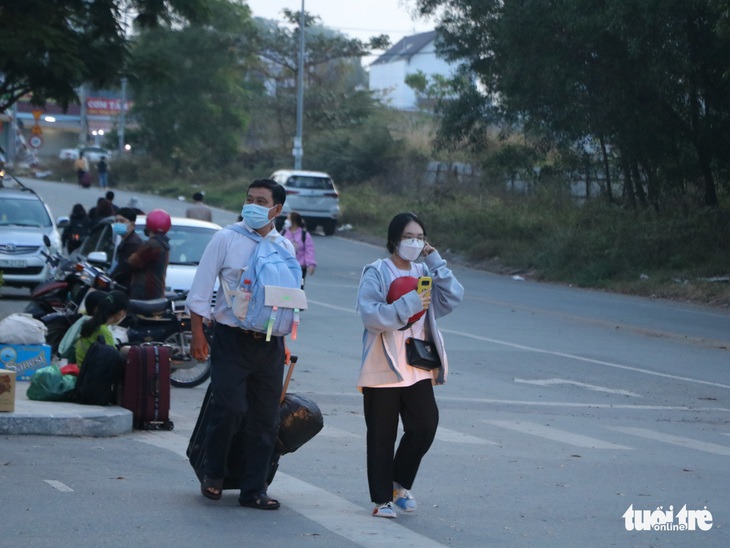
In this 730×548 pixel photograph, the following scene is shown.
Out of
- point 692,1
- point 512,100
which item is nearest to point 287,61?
point 512,100

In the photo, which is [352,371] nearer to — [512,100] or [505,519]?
[505,519]

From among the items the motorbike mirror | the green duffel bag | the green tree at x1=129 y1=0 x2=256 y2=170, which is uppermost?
the green tree at x1=129 y1=0 x2=256 y2=170

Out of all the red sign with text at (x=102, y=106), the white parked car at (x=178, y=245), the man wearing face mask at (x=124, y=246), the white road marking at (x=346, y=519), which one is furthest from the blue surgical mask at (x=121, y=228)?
the red sign with text at (x=102, y=106)

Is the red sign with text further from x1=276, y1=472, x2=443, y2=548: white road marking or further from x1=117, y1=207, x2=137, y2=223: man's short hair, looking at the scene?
x1=276, y1=472, x2=443, y2=548: white road marking

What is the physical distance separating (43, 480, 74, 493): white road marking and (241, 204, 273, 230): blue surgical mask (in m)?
1.92

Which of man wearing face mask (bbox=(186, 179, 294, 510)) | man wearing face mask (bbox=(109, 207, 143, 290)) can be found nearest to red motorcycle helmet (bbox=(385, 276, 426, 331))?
man wearing face mask (bbox=(186, 179, 294, 510))

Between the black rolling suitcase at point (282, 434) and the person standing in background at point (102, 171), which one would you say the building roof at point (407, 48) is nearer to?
the person standing in background at point (102, 171)

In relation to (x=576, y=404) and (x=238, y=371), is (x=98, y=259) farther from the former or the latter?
(x=238, y=371)

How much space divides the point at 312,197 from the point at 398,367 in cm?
3256

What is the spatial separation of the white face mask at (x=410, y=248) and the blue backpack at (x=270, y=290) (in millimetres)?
595

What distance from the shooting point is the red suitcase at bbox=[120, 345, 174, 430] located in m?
9.62

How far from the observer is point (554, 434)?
10.4 m

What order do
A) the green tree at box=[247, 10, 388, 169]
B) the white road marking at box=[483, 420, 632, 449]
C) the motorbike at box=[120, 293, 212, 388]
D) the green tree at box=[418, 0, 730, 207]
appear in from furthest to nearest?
the green tree at box=[247, 10, 388, 169] → the green tree at box=[418, 0, 730, 207] → the motorbike at box=[120, 293, 212, 388] → the white road marking at box=[483, 420, 632, 449]

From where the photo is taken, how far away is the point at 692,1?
23.5 metres
